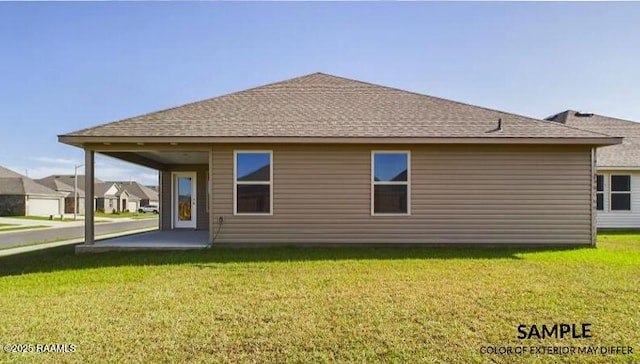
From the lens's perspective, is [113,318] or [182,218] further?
[182,218]

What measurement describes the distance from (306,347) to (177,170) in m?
11.9

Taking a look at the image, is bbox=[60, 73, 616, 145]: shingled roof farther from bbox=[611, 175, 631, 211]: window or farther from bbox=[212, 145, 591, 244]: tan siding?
bbox=[611, 175, 631, 211]: window

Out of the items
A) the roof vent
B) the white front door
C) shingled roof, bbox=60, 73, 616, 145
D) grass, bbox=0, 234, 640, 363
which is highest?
the roof vent

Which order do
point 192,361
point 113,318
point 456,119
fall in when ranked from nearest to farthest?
point 192,361 → point 113,318 → point 456,119

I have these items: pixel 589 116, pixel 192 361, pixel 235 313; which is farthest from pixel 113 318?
pixel 589 116

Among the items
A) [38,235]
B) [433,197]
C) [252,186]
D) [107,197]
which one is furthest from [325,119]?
[107,197]

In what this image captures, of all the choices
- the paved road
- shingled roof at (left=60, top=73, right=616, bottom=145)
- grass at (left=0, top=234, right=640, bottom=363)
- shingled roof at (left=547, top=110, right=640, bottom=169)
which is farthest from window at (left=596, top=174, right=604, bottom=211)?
the paved road

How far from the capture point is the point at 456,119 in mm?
9898

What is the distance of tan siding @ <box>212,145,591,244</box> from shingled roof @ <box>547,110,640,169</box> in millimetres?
6338

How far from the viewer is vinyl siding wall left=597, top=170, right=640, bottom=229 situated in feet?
46.2

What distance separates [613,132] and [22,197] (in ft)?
147

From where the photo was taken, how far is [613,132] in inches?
634

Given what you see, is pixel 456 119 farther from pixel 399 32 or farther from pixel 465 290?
pixel 465 290

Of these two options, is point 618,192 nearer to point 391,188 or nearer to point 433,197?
point 433,197
